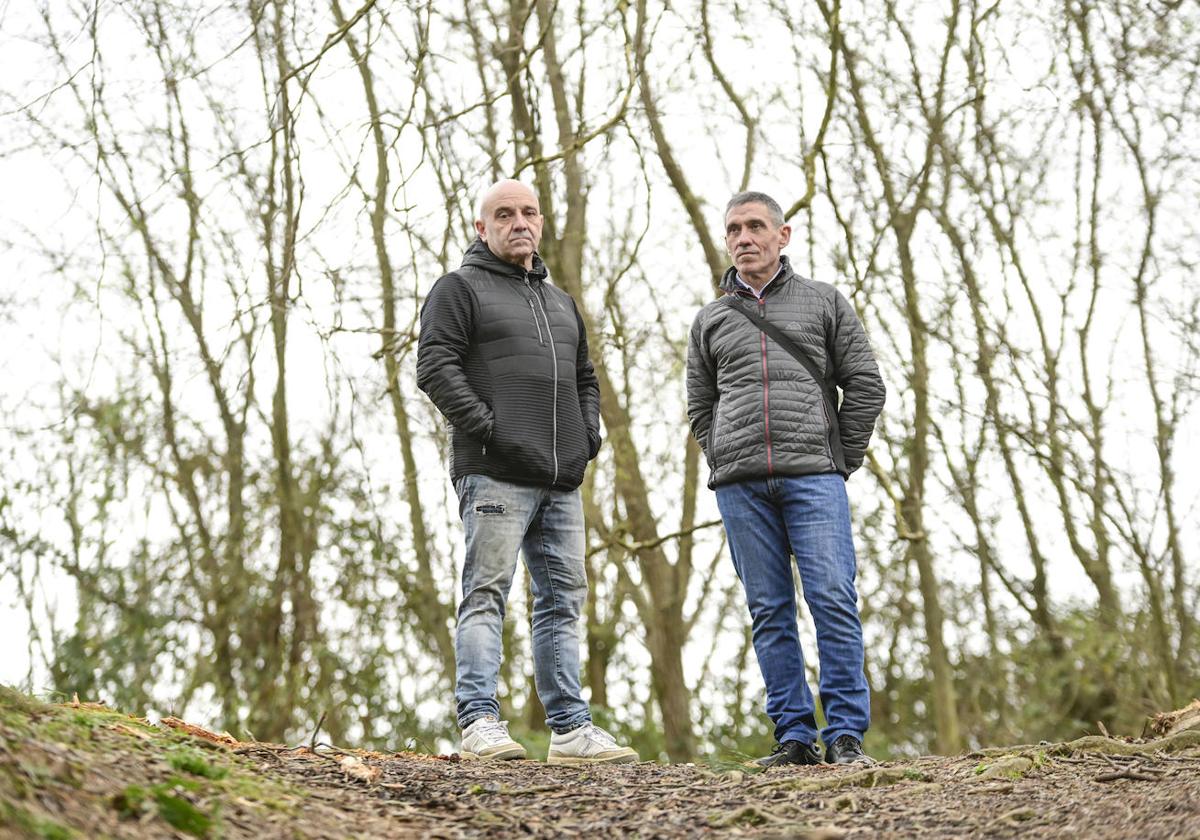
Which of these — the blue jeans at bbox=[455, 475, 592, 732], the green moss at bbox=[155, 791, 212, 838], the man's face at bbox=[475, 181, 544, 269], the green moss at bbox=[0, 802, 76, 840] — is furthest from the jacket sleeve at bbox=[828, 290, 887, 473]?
the green moss at bbox=[0, 802, 76, 840]

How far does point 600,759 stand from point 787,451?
1266 millimetres

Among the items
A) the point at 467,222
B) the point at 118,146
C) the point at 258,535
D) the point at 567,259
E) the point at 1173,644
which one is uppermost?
the point at 118,146

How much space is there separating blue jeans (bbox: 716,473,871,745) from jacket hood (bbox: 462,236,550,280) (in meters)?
1.11

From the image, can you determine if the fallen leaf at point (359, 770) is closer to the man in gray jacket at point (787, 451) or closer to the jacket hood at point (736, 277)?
the man in gray jacket at point (787, 451)

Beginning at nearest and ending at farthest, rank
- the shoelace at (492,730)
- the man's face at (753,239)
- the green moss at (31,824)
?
the green moss at (31,824), the shoelace at (492,730), the man's face at (753,239)

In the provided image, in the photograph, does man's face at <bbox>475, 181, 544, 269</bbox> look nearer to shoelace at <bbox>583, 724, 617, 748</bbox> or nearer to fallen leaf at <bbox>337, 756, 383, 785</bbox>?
shoelace at <bbox>583, 724, 617, 748</bbox>

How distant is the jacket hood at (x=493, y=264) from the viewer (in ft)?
16.0

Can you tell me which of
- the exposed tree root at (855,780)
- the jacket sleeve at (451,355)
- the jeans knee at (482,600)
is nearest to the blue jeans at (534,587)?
the jeans knee at (482,600)

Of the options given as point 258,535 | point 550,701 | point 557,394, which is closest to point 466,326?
point 557,394

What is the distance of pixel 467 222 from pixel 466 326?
16.8 ft

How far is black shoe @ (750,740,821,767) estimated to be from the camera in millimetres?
4395

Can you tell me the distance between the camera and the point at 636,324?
10.1 metres

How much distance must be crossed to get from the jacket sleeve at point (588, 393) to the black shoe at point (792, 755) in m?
1.29

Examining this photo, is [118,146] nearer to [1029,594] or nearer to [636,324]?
[636,324]
